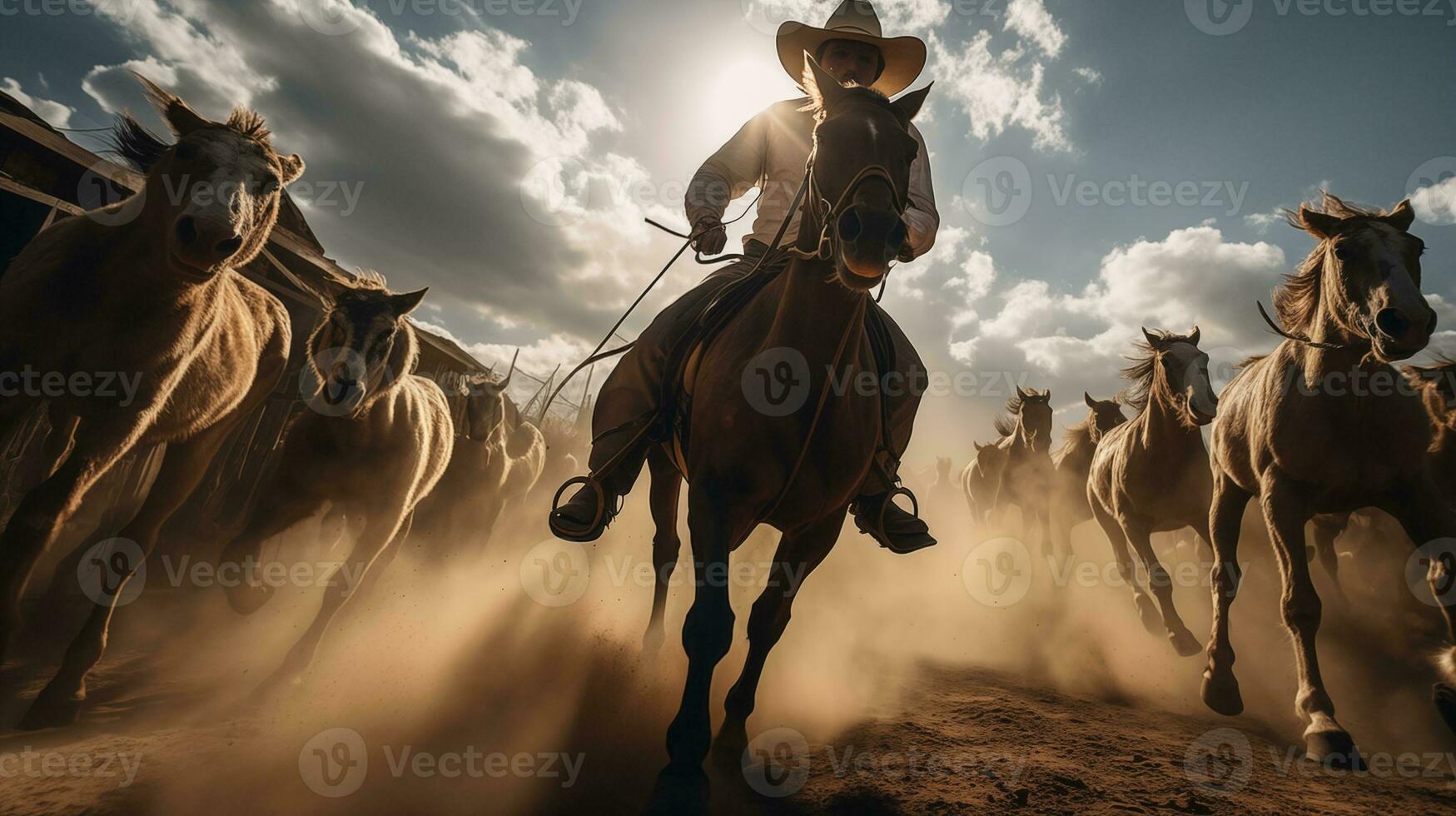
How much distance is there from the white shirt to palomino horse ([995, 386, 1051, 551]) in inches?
394

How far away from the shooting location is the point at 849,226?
2.04 meters

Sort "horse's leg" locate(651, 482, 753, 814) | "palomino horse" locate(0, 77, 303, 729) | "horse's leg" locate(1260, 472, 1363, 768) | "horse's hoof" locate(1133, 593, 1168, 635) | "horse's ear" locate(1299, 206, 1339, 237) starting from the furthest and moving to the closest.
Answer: "horse's hoof" locate(1133, 593, 1168, 635) < "horse's ear" locate(1299, 206, 1339, 237) < "horse's leg" locate(1260, 472, 1363, 768) < "palomino horse" locate(0, 77, 303, 729) < "horse's leg" locate(651, 482, 753, 814)

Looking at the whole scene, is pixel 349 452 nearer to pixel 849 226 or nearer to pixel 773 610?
pixel 773 610

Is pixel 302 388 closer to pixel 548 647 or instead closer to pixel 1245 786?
pixel 548 647

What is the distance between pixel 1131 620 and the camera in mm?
7461

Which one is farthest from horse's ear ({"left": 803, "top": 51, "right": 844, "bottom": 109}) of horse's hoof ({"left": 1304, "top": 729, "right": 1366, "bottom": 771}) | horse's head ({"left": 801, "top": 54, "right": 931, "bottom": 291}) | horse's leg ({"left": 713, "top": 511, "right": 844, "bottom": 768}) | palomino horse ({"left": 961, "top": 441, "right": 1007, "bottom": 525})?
palomino horse ({"left": 961, "top": 441, "right": 1007, "bottom": 525})

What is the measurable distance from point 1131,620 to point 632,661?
284 inches

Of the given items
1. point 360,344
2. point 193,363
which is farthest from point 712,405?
point 193,363

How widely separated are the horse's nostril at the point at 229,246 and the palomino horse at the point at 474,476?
5.56 metres

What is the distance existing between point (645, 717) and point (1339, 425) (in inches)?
209

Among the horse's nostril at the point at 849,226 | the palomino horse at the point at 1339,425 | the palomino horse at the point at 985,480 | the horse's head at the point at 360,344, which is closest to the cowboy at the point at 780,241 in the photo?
the horse's nostril at the point at 849,226

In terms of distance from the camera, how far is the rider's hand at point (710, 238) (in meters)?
3.52

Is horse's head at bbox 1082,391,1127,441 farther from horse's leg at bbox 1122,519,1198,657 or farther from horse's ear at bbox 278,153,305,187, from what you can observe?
horse's ear at bbox 278,153,305,187

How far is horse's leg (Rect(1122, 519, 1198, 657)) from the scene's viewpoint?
5.89m
